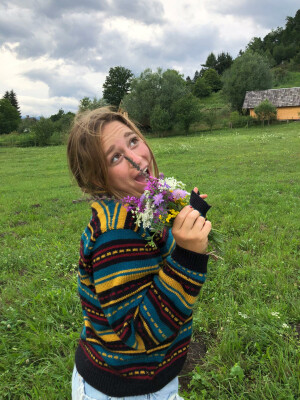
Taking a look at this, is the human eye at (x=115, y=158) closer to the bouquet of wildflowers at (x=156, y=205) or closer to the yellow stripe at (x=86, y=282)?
the bouquet of wildflowers at (x=156, y=205)

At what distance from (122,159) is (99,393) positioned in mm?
1032

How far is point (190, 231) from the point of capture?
1.13m

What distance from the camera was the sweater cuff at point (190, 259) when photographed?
1.12 metres

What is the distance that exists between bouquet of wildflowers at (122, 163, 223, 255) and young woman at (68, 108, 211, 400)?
5cm

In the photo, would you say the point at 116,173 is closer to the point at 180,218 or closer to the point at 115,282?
the point at 180,218

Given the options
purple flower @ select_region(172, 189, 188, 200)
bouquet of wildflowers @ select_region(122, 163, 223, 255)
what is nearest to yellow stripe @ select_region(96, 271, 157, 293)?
bouquet of wildflowers @ select_region(122, 163, 223, 255)

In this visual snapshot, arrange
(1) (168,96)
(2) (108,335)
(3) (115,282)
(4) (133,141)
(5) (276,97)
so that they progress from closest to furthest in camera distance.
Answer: (3) (115,282) → (2) (108,335) → (4) (133,141) → (1) (168,96) → (5) (276,97)

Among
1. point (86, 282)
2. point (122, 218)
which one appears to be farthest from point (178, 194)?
point (86, 282)

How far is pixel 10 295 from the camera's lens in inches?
154

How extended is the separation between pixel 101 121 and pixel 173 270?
0.78 metres

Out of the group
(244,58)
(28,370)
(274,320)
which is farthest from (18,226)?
(244,58)

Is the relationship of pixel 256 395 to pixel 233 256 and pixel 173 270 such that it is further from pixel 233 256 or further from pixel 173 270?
pixel 233 256

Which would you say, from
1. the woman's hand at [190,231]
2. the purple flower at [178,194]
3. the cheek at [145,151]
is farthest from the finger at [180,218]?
the cheek at [145,151]

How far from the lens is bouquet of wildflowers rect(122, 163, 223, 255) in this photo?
113 cm
